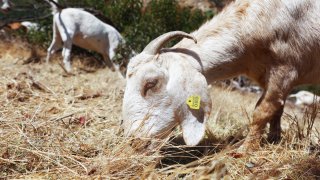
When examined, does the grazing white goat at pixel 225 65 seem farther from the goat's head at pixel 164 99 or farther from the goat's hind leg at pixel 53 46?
the goat's hind leg at pixel 53 46

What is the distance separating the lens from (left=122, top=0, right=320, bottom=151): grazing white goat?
3879 mm

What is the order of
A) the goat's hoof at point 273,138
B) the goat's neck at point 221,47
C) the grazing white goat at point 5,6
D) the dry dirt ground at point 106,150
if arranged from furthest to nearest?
the grazing white goat at point 5,6
the goat's hoof at point 273,138
the goat's neck at point 221,47
the dry dirt ground at point 106,150

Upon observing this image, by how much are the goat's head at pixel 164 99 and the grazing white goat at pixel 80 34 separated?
647 centimetres

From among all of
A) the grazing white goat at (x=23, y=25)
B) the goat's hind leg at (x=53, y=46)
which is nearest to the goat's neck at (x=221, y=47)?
the goat's hind leg at (x=53, y=46)

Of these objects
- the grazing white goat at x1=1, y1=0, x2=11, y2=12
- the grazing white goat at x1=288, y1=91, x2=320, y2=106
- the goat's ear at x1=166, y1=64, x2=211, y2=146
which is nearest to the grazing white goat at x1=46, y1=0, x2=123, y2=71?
the grazing white goat at x1=1, y1=0, x2=11, y2=12

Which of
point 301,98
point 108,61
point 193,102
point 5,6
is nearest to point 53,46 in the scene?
point 108,61

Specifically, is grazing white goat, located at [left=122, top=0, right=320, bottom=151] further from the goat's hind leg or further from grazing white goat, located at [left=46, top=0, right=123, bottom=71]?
the goat's hind leg

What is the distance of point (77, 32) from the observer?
10586 mm

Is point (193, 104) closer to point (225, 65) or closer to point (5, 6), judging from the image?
point (225, 65)

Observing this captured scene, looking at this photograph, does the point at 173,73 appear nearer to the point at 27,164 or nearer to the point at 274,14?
the point at 274,14

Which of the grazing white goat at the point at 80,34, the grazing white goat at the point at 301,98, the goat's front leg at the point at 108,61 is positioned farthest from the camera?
the goat's front leg at the point at 108,61

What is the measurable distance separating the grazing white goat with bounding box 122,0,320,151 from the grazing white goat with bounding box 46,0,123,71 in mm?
6376

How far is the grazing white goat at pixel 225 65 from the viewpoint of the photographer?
388 centimetres

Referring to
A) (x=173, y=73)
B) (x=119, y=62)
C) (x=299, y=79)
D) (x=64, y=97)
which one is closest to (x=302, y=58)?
(x=299, y=79)
